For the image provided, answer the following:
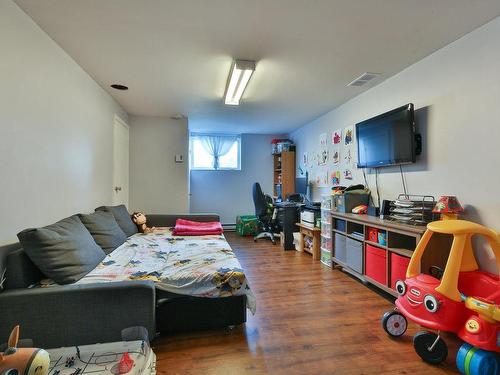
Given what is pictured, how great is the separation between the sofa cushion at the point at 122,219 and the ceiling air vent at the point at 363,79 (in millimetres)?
3265

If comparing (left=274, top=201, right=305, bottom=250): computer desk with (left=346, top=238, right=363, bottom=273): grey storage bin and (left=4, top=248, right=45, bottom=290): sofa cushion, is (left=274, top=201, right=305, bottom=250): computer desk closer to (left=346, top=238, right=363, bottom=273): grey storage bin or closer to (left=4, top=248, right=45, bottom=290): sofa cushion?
(left=346, top=238, right=363, bottom=273): grey storage bin

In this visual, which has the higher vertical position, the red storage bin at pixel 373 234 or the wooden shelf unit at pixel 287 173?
the wooden shelf unit at pixel 287 173

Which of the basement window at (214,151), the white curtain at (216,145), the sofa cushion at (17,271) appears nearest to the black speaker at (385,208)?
the sofa cushion at (17,271)

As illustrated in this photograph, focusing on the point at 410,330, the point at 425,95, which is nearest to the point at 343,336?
the point at 410,330

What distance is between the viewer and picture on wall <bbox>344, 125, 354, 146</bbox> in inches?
152

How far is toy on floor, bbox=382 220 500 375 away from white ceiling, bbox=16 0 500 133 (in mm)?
1528

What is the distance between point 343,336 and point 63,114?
2980mm

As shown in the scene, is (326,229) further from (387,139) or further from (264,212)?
(264,212)

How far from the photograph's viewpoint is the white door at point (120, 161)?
398 cm

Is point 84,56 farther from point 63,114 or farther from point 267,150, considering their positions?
point 267,150

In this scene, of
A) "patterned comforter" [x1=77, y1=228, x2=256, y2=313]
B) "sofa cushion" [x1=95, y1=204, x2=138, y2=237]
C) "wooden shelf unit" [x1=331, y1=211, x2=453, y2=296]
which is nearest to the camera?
"patterned comforter" [x1=77, y1=228, x2=256, y2=313]

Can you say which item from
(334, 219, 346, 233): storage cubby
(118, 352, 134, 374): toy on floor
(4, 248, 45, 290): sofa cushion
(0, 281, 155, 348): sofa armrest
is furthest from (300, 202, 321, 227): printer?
(4, 248, 45, 290): sofa cushion

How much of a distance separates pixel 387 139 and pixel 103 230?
3.12 metres

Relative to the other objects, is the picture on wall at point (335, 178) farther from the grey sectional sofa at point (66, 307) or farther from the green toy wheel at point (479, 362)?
the grey sectional sofa at point (66, 307)
